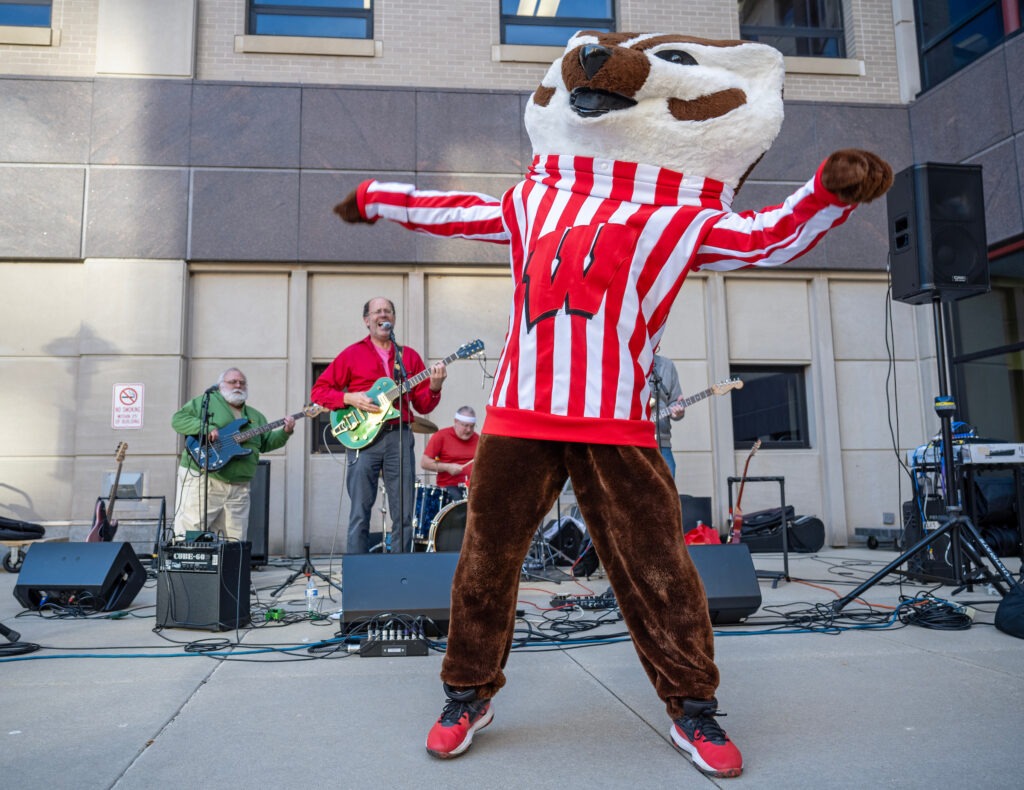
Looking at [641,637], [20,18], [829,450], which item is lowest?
[641,637]

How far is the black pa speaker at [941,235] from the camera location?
5016 millimetres

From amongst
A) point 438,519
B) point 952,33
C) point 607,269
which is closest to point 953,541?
point 438,519

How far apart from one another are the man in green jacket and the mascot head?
4987 mm

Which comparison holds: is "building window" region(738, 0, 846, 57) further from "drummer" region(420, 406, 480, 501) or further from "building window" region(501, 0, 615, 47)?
"drummer" region(420, 406, 480, 501)

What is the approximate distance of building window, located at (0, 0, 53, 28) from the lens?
30.2 ft

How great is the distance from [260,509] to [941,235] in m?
6.43

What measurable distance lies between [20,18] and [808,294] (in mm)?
9693

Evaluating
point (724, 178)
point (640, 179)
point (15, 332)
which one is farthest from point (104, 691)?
point (15, 332)

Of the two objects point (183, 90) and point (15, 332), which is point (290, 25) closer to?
point (183, 90)

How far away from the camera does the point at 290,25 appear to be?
955 cm

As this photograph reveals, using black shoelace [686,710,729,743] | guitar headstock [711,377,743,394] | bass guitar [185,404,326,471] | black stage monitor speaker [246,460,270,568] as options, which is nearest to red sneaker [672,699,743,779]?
black shoelace [686,710,729,743]

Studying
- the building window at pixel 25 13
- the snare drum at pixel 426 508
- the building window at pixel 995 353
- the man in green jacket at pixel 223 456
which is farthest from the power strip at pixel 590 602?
the building window at pixel 25 13

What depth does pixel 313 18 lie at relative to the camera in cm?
961

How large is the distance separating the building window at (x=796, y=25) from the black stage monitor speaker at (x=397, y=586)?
8.91m
